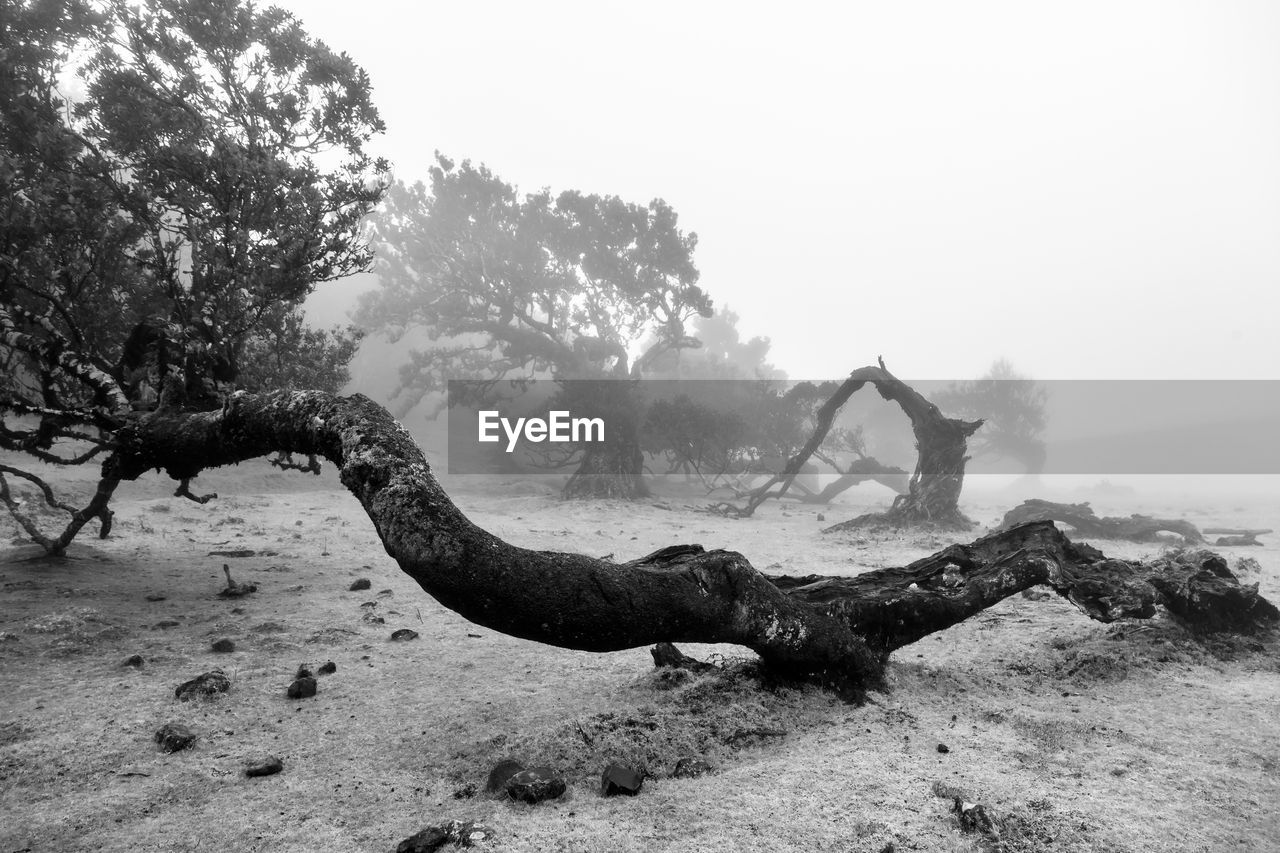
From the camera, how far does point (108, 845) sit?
2.72 meters

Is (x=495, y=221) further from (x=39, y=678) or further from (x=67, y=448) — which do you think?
(x=39, y=678)

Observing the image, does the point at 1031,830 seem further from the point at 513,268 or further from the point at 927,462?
the point at 513,268

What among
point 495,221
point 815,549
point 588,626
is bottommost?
point 815,549

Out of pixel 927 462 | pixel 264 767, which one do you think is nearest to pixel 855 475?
pixel 927 462

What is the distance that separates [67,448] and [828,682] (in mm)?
22286

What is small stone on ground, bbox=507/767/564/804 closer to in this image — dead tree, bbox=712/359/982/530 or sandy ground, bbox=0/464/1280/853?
sandy ground, bbox=0/464/1280/853

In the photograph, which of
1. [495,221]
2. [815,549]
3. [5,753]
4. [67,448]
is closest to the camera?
[5,753]

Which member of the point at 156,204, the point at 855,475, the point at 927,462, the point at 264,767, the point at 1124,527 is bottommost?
the point at 1124,527

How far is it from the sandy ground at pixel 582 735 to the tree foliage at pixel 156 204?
2.20 meters

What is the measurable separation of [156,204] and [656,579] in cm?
902

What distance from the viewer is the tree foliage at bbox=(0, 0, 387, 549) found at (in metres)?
6.39

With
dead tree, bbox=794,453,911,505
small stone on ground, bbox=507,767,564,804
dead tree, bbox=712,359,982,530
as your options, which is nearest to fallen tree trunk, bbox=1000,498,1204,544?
dead tree, bbox=712,359,982,530

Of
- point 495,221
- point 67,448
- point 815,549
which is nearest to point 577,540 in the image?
point 815,549

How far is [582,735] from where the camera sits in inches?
153
